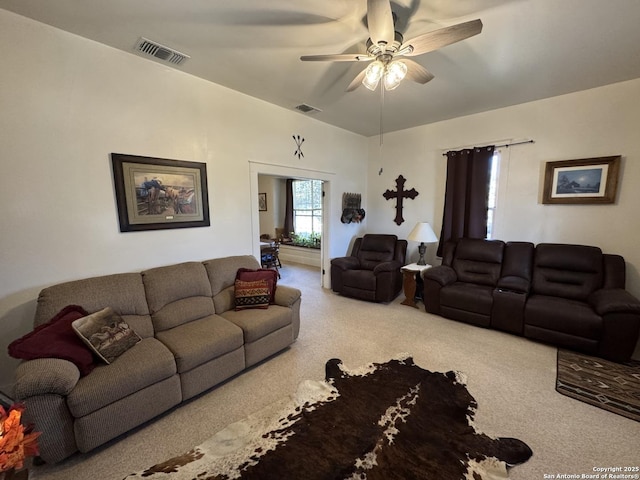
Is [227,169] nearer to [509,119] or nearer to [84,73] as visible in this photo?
[84,73]

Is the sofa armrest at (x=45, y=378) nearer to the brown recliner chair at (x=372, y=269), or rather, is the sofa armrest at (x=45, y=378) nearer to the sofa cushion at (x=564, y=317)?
the brown recliner chair at (x=372, y=269)

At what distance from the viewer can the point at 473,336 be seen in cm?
308

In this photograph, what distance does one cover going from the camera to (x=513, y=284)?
3.24 meters

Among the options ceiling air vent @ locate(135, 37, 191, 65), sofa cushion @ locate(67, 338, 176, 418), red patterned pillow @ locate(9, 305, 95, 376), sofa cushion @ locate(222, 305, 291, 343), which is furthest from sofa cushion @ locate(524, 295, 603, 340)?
ceiling air vent @ locate(135, 37, 191, 65)

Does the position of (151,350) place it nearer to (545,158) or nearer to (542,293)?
(542,293)

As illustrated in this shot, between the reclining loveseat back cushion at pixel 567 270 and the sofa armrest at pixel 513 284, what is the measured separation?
18 cm

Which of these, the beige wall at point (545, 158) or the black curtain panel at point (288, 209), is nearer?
the beige wall at point (545, 158)

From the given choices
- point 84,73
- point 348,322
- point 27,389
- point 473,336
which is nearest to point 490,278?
point 473,336

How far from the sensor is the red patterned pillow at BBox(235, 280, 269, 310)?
8.86ft

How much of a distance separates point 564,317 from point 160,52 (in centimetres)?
465

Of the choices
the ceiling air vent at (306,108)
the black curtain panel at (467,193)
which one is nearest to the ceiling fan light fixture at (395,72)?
the ceiling air vent at (306,108)

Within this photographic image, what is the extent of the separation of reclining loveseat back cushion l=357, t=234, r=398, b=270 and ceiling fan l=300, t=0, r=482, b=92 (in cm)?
279

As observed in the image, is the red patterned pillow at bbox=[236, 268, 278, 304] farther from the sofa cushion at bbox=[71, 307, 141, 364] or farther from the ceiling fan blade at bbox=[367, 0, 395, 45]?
the ceiling fan blade at bbox=[367, 0, 395, 45]

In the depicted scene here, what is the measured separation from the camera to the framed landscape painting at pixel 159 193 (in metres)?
2.43
